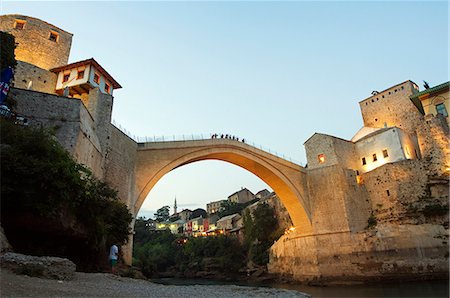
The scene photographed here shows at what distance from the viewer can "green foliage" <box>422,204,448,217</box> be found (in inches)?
744

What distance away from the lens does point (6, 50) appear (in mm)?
11375

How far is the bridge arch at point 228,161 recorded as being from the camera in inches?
665

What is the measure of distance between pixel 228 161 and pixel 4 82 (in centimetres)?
1603

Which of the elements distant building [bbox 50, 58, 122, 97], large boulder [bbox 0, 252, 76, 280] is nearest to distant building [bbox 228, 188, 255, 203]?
distant building [bbox 50, 58, 122, 97]

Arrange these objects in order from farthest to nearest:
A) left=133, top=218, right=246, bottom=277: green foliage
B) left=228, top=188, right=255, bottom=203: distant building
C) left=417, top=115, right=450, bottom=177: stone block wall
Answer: left=228, top=188, right=255, bottom=203: distant building < left=133, top=218, right=246, bottom=277: green foliage < left=417, top=115, right=450, bottom=177: stone block wall

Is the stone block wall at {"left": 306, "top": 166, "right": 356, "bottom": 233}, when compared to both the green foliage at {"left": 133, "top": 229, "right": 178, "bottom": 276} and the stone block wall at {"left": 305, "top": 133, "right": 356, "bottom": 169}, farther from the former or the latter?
the green foliage at {"left": 133, "top": 229, "right": 178, "bottom": 276}

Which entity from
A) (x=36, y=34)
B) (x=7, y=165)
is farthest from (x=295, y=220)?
(x=36, y=34)

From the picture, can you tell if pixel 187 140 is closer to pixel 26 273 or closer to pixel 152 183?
pixel 152 183

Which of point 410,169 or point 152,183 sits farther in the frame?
point 410,169

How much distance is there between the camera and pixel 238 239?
3784cm

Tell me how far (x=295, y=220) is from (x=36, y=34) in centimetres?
2409

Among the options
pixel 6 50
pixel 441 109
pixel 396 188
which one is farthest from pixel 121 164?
Result: pixel 441 109

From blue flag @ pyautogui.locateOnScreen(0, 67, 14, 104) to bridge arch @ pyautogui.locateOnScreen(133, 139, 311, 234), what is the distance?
751cm

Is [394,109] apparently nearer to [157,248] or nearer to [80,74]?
[80,74]
